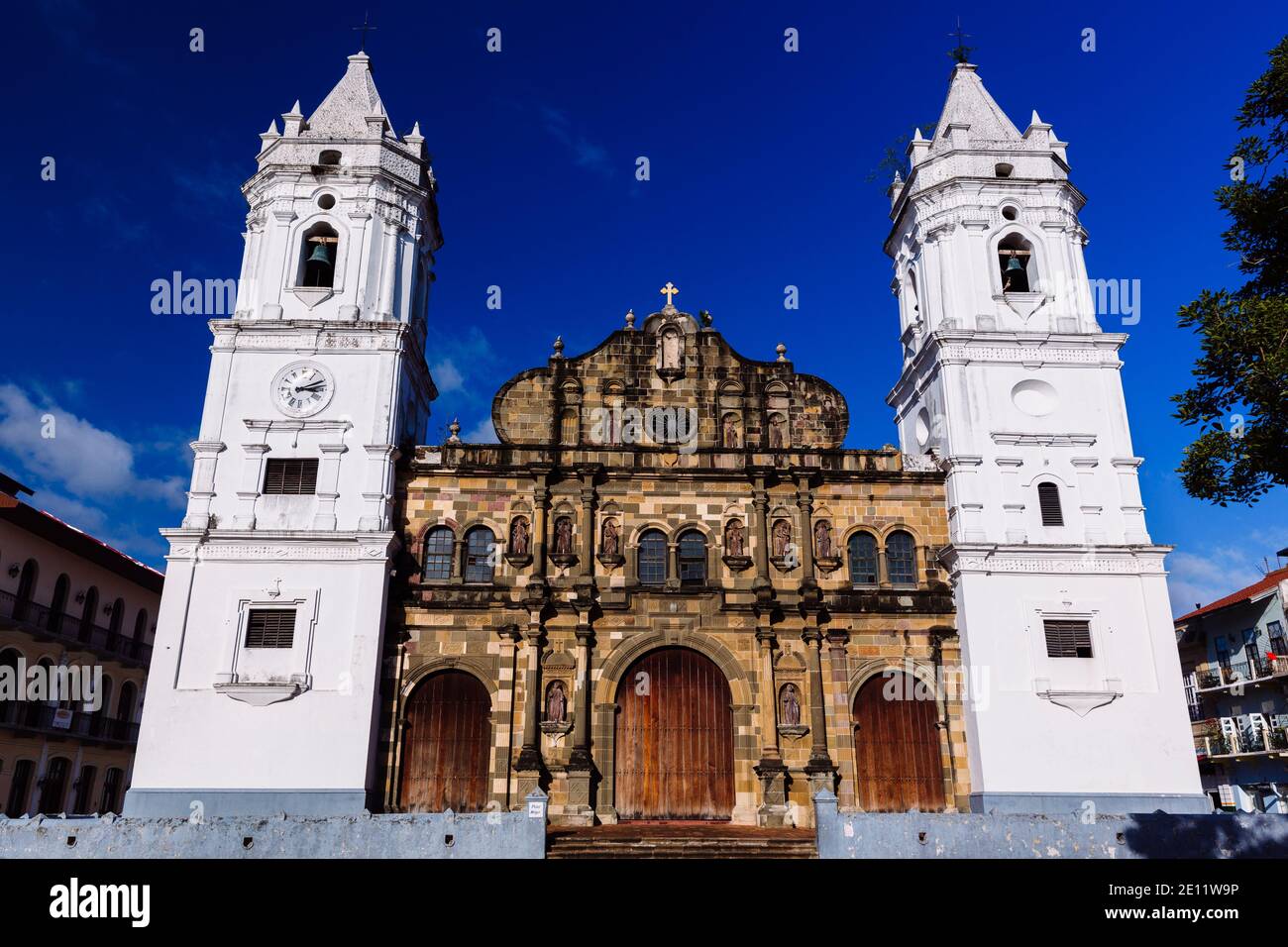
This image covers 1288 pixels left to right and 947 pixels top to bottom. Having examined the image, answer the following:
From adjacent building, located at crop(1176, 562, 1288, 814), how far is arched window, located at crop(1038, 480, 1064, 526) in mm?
12723

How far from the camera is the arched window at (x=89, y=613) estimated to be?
102 ft

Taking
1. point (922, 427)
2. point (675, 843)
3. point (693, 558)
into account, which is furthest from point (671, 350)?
point (675, 843)

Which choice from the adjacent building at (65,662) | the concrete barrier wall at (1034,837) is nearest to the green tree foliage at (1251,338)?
the concrete barrier wall at (1034,837)

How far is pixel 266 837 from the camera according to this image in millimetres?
17750

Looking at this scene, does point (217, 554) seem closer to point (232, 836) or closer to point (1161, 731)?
point (232, 836)

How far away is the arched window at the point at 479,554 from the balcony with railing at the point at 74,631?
526 inches

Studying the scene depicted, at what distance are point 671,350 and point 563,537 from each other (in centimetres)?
613

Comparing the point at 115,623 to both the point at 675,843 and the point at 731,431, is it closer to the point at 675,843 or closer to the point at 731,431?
the point at 731,431

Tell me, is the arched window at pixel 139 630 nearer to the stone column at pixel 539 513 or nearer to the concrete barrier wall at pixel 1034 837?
the stone column at pixel 539 513

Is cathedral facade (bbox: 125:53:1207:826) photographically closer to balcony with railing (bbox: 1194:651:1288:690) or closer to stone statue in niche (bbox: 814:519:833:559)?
stone statue in niche (bbox: 814:519:833:559)

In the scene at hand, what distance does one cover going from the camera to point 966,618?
23359mm

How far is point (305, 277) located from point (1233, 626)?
34.1 meters

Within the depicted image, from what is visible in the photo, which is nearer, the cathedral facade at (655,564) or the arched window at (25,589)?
the cathedral facade at (655,564)
